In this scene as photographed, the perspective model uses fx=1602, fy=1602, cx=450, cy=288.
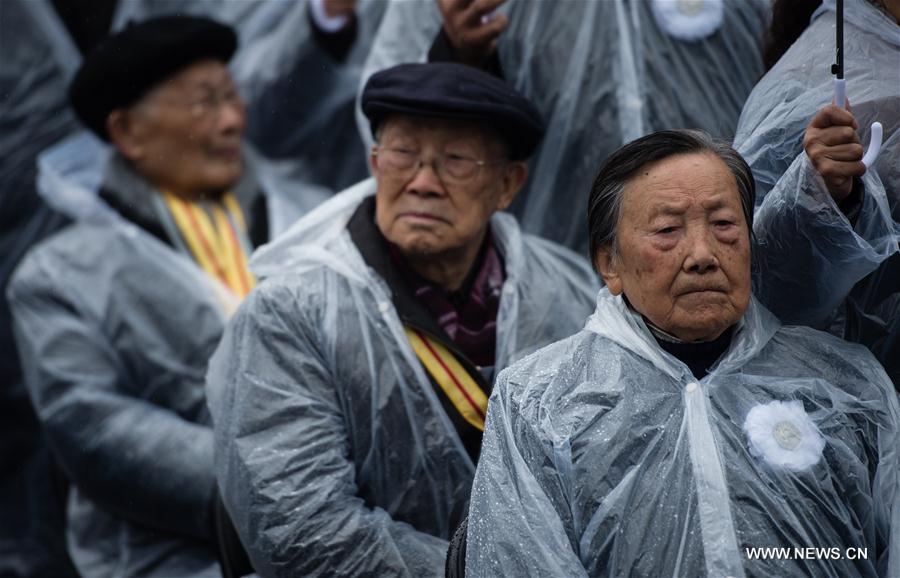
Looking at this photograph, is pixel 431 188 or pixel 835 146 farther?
pixel 431 188

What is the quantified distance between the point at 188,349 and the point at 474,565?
6.73ft

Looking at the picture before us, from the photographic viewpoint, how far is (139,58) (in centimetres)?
470

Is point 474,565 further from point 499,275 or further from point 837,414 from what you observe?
point 499,275

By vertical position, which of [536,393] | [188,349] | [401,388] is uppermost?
[536,393]

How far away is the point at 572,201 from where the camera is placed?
4027mm

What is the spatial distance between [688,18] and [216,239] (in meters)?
1.65

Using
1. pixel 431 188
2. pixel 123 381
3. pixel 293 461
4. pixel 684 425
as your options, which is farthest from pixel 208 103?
pixel 684 425

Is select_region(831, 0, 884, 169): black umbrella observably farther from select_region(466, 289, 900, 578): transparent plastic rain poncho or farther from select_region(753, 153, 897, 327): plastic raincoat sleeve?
select_region(466, 289, 900, 578): transparent plastic rain poncho

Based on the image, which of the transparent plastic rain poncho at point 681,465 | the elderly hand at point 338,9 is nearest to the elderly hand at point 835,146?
the transparent plastic rain poncho at point 681,465

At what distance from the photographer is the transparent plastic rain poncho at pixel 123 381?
434 centimetres

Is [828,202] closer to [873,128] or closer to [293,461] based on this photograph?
[873,128]

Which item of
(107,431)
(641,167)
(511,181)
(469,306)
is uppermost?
(641,167)

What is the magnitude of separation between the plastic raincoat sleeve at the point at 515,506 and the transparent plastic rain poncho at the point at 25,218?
8.61 feet

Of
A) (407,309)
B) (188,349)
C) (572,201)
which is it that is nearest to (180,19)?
(188,349)
